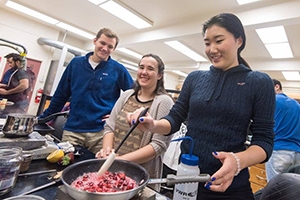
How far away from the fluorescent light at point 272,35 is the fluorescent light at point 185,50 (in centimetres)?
181

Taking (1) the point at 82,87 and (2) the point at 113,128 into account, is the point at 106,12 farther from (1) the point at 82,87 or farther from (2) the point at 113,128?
(2) the point at 113,128

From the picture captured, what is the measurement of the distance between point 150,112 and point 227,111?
→ 0.49 m

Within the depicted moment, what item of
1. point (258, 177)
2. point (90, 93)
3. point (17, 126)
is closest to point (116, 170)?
point (17, 126)

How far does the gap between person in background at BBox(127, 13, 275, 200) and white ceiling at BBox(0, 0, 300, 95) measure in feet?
7.88

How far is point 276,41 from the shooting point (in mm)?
3729

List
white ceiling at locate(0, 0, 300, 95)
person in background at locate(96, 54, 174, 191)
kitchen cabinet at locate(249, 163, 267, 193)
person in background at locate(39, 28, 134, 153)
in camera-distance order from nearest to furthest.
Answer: person in background at locate(96, 54, 174, 191) → person in background at locate(39, 28, 134, 153) → kitchen cabinet at locate(249, 163, 267, 193) → white ceiling at locate(0, 0, 300, 95)

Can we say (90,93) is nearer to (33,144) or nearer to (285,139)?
(33,144)

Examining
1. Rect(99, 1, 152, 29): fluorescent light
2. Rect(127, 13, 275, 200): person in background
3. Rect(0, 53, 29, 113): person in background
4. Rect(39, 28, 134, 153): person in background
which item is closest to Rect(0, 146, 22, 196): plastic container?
Rect(127, 13, 275, 200): person in background

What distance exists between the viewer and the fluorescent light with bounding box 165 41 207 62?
476 centimetres

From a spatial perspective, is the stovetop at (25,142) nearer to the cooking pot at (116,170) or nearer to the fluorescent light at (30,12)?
the cooking pot at (116,170)

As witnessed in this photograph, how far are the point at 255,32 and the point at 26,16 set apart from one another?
5358 millimetres

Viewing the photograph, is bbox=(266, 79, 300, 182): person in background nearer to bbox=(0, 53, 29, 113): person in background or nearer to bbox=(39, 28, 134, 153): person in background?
bbox=(39, 28, 134, 153): person in background

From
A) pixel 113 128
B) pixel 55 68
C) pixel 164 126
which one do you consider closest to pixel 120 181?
pixel 164 126

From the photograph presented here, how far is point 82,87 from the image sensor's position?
4.91 ft
